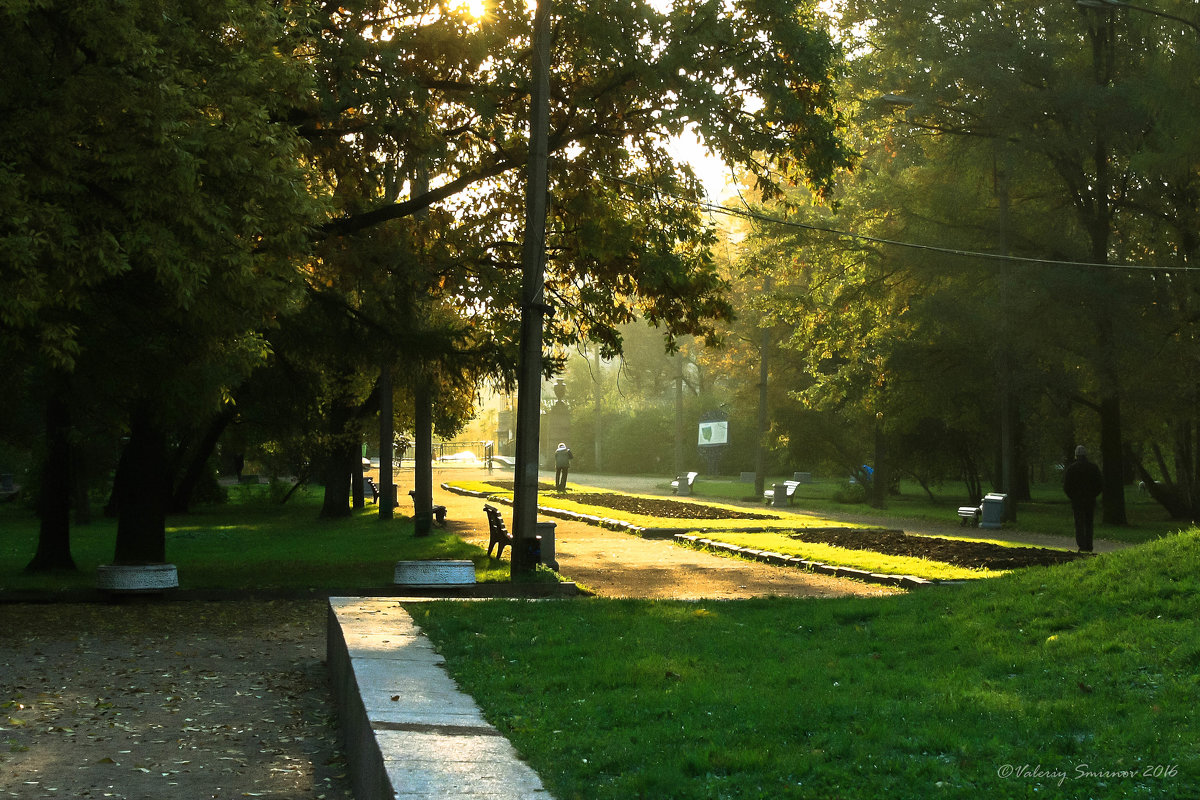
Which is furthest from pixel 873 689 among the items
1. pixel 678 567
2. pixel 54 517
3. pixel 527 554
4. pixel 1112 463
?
pixel 1112 463

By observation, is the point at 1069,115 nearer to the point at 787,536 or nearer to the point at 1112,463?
the point at 1112,463

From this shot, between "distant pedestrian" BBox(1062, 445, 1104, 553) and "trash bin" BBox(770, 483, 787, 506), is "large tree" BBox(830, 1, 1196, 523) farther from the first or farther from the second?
"trash bin" BBox(770, 483, 787, 506)

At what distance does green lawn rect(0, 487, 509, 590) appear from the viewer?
671 inches

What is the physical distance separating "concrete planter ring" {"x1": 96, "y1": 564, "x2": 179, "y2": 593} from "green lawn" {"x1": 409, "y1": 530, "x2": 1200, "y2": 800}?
5.41 metres

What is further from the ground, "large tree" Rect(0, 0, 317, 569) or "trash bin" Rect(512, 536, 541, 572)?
"large tree" Rect(0, 0, 317, 569)

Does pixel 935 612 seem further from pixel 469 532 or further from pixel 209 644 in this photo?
pixel 469 532

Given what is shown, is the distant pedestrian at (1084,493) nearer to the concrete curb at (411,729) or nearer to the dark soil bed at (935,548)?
the dark soil bed at (935,548)

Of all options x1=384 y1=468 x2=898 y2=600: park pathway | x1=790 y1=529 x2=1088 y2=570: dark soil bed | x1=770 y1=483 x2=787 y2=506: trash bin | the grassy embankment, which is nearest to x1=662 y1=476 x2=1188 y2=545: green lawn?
x1=770 y1=483 x2=787 y2=506: trash bin

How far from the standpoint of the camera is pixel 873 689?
22.4 feet

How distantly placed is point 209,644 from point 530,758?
279 inches

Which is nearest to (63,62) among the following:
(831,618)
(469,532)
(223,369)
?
(223,369)

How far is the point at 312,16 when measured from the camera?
49.5 feet

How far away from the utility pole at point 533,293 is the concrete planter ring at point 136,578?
4269mm

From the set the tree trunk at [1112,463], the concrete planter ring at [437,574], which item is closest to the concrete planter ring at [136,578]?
the concrete planter ring at [437,574]
